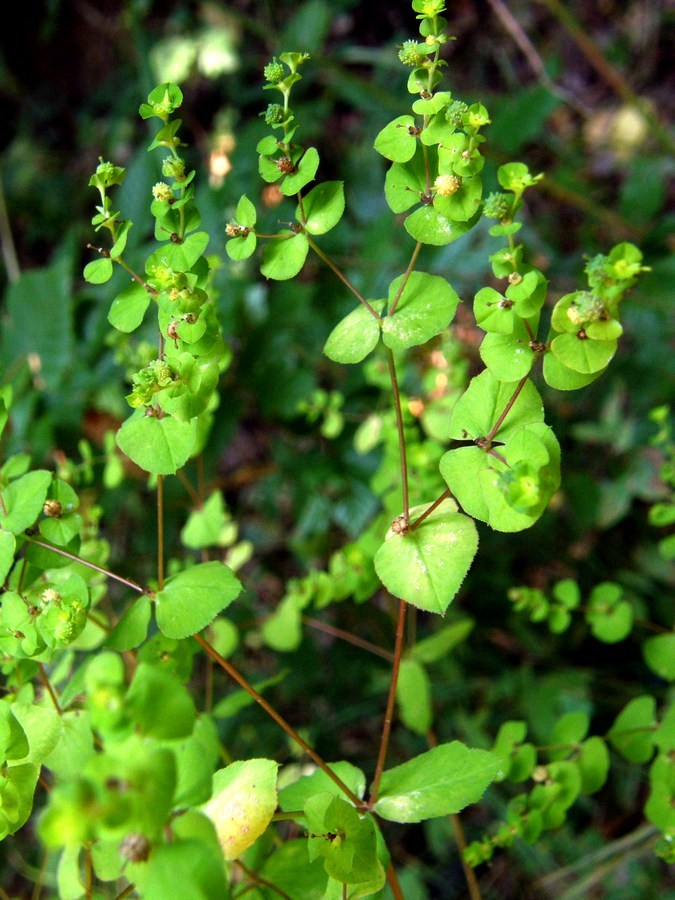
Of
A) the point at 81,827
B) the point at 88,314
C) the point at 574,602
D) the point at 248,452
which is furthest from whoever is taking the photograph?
the point at 248,452

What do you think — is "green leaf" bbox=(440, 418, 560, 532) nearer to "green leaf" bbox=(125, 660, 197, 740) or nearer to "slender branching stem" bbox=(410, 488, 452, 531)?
"slender branching stem" bbox=(410, 488, 452, 531)

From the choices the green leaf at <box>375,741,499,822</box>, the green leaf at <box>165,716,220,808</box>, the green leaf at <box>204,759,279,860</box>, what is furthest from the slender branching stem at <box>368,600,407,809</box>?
the green leaf at <box>165,716,220,808</box>

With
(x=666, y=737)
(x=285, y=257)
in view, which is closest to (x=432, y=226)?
(x=285, y=257)

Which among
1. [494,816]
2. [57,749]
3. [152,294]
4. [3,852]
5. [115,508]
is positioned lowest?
[494,816]

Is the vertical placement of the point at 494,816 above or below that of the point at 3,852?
below

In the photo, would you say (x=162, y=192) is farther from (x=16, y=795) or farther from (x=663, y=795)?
(x=663, y=795)

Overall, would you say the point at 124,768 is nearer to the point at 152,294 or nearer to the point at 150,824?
the point at 150,824

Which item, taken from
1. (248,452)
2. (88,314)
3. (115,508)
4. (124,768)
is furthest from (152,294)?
(248,452)
